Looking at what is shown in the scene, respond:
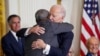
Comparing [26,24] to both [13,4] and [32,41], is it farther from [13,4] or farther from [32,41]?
[32,41]

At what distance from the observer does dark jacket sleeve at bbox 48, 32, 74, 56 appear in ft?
6.73

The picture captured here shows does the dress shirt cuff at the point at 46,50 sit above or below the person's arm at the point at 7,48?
above

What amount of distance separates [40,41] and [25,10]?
5.96ft

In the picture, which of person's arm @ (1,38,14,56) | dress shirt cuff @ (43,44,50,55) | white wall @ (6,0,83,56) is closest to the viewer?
dress shirt cuff @ (43,44,50,55)

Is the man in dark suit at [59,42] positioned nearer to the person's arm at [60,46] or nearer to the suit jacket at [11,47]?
the person's arm at [60,46]

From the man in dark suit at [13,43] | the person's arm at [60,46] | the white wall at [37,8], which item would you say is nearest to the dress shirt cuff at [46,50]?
the person's arm at [60,46]

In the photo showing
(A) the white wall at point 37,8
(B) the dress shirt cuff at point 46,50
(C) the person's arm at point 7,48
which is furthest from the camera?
(A) the white wall at point 37,8

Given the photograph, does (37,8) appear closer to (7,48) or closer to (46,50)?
(7,48)

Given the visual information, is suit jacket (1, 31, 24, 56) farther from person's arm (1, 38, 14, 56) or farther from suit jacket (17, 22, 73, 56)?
suit jacket (17, 22, 73, 56)

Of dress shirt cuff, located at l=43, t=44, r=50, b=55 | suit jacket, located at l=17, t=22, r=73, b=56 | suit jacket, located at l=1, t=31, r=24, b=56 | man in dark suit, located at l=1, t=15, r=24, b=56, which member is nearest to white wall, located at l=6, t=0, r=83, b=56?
man in dark suit, located at l=1, t=15, r=24, b=56

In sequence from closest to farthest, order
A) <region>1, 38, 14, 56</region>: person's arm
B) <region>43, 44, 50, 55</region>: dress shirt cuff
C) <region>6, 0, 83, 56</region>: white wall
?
<region>43, 44, 50, 55</region>: dress shirt cuff, <region>1, 38, 14, 56</region>: person's arm, <region>6, 0, 83, 56</region>: white wall

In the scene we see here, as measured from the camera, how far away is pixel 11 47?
3.05 meters

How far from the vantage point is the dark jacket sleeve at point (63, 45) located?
2053 mm

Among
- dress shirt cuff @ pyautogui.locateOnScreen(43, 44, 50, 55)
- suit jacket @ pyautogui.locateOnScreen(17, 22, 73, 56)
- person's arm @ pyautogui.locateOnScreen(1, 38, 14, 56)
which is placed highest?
suit jacket @ pyautogui.locateOnScreen(17, 22, 73, 56)
